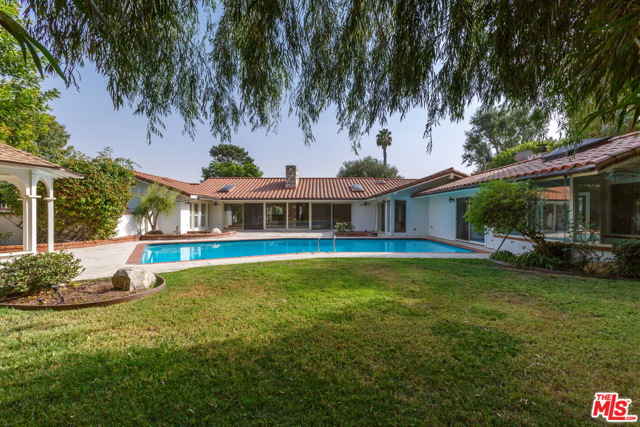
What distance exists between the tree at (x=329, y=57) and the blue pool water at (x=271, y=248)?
9.70 m

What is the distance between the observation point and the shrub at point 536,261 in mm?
7562

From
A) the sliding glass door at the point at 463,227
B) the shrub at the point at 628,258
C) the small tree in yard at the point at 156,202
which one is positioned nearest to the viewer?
the shrub at the point at 628,258

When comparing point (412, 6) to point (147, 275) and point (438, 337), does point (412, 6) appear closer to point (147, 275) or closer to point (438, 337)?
point (438, 337)

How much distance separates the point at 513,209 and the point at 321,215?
15526 millimetres

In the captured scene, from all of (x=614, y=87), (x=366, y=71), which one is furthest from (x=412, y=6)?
(x=614, y=87)

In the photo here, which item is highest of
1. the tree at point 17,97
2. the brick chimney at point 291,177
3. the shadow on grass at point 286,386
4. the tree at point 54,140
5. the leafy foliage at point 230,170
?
the tree at point 54,140

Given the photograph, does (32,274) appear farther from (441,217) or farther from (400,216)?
(400,216)

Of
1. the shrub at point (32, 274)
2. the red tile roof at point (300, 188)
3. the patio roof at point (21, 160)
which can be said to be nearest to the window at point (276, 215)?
the red tile roof at point (300, 188)

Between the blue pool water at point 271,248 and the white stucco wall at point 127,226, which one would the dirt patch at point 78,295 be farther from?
the white stucco wall at point 127,226

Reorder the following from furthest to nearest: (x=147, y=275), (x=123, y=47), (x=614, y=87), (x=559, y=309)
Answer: (x=147, y=275)
(x=559, y=309)
(x=123, y=47)
(x=614, y=87)

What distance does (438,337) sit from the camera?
3436mm

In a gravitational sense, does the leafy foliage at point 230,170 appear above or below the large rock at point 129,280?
above

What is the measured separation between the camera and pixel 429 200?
58.9 feet

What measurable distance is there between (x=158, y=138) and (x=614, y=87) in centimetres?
394
